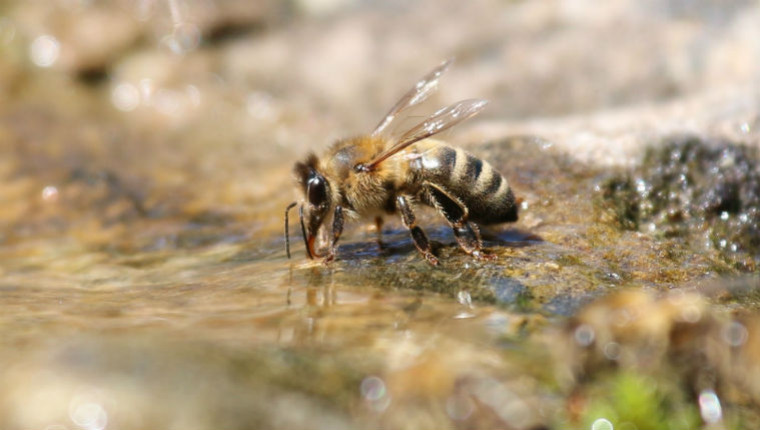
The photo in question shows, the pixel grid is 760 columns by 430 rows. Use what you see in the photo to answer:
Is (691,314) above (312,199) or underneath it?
underneath

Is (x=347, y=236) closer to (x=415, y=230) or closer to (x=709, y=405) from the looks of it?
(x=415, y=230)

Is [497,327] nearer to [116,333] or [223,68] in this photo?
[116,333]

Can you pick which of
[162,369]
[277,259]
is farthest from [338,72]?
[162,369]

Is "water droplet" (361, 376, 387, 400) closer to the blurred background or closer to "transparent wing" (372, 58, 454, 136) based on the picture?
the blurred background

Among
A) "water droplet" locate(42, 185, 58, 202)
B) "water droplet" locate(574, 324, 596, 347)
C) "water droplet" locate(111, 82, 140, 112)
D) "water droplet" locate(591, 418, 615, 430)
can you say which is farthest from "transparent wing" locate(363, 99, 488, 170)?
"water droplet" locate(111, 82, 140, 112)

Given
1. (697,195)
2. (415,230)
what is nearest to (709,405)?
(415,230)

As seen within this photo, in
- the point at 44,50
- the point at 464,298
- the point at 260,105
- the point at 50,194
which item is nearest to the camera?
the point at 464,298
